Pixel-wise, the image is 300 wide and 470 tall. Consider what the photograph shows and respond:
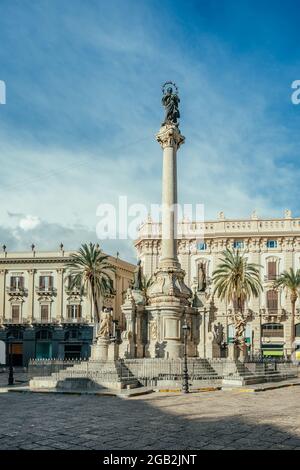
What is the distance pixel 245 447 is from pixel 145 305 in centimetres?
2305

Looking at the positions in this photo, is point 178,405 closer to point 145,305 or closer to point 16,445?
point 16,445

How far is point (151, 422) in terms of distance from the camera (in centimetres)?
1472

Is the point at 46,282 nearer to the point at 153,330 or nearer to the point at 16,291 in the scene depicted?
the point at 16,291

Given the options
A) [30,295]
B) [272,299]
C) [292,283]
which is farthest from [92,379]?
[30,295]

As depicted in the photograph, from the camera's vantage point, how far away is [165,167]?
35219 mm

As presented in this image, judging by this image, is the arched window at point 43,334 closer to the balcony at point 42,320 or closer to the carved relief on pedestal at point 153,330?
the balcony at point 42,320

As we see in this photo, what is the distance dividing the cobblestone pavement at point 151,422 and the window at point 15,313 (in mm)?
39030

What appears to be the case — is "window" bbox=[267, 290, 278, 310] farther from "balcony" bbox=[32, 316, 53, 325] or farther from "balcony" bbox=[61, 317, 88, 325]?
"balcony" bbox=[32, 316, 53, 325]

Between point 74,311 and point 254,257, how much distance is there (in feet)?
68.9

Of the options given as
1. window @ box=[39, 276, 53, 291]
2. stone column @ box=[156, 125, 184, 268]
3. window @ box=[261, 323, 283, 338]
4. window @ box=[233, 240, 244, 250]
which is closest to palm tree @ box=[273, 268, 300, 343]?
window @ box=[261, 323, 283, 338]

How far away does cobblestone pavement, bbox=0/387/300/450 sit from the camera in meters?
11.7

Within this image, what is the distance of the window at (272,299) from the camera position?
57062 millimetres
